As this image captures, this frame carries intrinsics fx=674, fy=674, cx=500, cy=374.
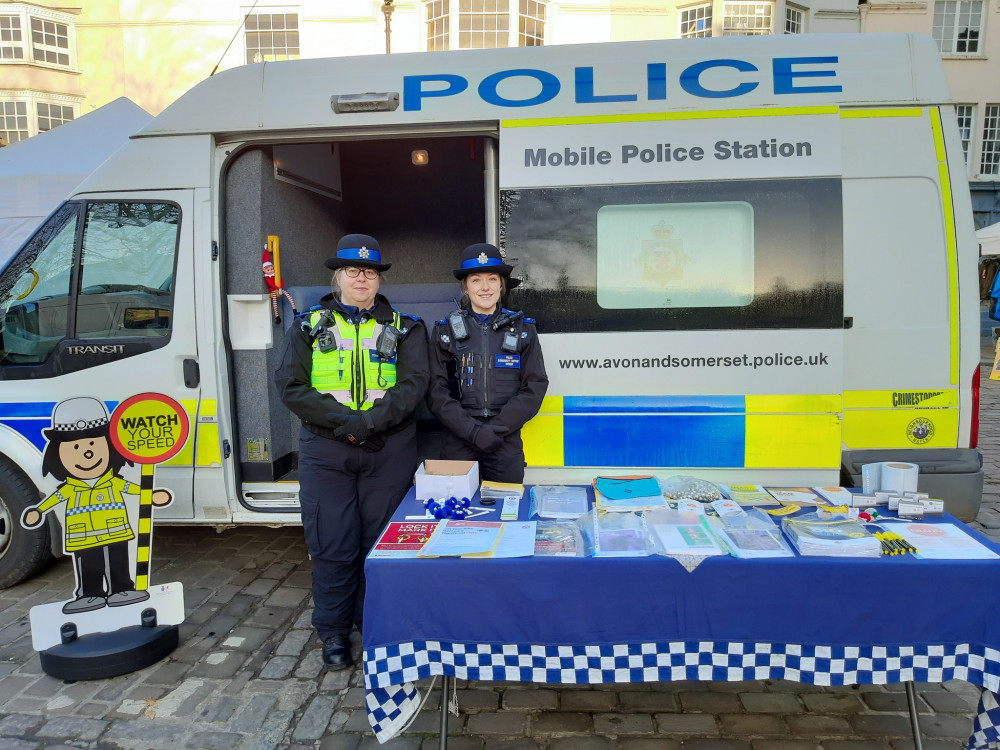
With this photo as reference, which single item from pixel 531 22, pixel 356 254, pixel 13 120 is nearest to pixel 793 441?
pixel 356 254

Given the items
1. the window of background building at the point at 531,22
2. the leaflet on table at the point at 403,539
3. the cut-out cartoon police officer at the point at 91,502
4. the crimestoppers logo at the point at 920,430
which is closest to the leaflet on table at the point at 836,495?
the crimestoppers logo at the point at 920,430

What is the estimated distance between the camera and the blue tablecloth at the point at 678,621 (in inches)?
82.5

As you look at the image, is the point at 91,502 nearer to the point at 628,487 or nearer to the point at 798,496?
the point at 628,487

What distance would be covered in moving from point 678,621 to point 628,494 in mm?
720

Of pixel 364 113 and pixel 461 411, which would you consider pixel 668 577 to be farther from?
pixel 364 113

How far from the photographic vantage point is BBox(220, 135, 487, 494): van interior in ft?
12.6

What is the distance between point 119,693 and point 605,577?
2.27m

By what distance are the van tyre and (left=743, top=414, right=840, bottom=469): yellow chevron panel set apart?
3.87 metres

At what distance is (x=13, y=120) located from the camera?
17000 millimetres

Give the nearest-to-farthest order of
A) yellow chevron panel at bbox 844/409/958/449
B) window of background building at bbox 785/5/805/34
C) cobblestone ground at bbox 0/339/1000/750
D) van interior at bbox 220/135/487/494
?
1. cobblestone ground at bbox 0/339/1000/750
2. yellow chevron panel at bbox 844/409/958/449
3. van interior at bbox 220/135/487/494
4. window of background building at bbox 785/5/805/34

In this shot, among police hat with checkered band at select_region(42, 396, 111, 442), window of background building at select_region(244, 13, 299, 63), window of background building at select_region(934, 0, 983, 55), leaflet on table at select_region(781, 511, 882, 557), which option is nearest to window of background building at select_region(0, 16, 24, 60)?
window of background building at select_region(244, 13, 299, 63)

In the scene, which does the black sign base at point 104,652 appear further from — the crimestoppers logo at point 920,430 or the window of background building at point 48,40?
the window of background building at point 48,40

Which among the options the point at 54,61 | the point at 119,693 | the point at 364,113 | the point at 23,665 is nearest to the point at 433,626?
the point at 119,693

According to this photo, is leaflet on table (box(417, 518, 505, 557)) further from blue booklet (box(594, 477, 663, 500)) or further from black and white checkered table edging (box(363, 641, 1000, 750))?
blue booklet (box(594, 477, 663, 500))
